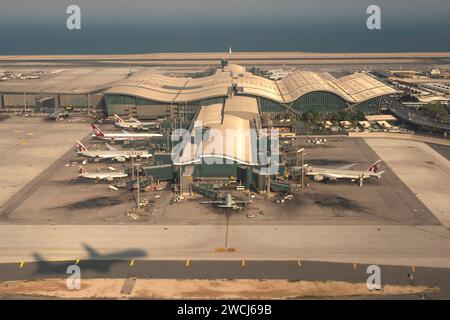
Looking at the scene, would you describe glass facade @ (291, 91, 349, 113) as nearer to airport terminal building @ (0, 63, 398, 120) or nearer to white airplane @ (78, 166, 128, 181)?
airport terminal building @ (0, 63, 398, 120)

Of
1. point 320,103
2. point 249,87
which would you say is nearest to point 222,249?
point 320,103

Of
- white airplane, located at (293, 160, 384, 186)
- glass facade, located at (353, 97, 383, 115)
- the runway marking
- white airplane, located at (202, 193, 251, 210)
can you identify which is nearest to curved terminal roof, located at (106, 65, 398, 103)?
glass facade, located at (353, 97, 383, 115)

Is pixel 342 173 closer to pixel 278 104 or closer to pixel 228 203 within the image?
pixel 228 203

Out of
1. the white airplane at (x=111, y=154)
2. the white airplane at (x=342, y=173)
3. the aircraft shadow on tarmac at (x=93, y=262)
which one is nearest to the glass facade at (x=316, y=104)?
the white airplane at (x=111, y=154)
